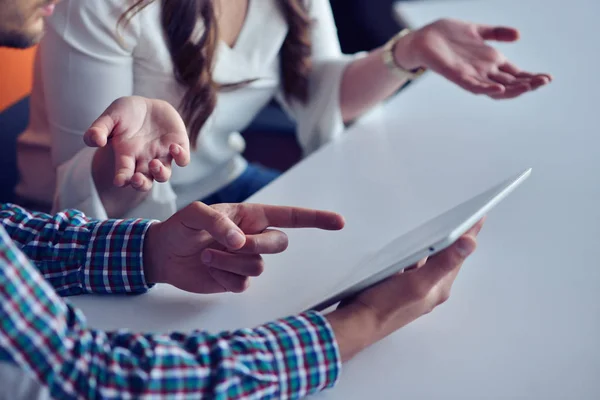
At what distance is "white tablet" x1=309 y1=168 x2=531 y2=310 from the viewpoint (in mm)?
477

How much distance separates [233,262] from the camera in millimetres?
584

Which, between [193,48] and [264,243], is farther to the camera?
[193,48]

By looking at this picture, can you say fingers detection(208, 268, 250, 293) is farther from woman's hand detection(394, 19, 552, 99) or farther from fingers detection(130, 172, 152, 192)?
woman's hand detection(394, 19, 552, 99)

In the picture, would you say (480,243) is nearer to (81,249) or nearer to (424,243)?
(424,243)

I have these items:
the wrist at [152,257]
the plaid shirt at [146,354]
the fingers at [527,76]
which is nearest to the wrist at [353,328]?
Result: the plaid shirt at [146,354]

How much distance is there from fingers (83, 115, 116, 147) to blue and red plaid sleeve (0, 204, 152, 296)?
9cm

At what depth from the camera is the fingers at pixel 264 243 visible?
1.93 ft

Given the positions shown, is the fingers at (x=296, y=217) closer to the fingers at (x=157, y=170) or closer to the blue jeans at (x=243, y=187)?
the fingers at (x=157, y=170)

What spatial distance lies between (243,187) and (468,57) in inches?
15.6

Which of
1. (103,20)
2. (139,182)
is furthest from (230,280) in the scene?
(103,20)

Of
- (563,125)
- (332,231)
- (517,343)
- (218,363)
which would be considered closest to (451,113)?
(563,125)

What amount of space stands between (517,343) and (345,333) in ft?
0.50

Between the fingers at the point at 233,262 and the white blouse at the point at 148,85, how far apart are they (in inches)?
9.0

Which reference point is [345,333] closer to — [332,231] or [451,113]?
[332,231]
